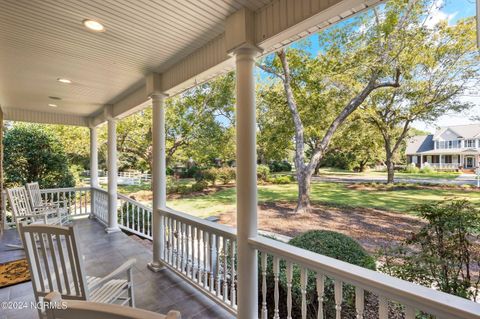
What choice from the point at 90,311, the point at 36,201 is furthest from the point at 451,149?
the point at 36,201

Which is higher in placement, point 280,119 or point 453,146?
point 280,119

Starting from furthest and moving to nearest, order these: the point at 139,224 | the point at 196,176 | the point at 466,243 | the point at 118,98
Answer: the point at 196,176 → the point at 139,224 → the point at 118,98 → the point at 466,243

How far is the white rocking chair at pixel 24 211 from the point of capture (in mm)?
4039

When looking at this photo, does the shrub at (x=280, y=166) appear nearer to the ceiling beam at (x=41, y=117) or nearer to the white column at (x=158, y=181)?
the white column at (x=158, y=181)

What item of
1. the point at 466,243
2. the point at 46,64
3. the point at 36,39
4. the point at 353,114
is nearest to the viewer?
the point at 466,243

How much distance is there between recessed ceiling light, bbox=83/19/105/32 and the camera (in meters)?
2.15

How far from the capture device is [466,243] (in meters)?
1.87

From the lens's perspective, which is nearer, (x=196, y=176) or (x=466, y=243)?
(x=466, y=243)

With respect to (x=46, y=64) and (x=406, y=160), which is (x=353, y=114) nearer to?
(x=406, y=160)

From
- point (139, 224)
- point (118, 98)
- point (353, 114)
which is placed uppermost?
point (118, 98)

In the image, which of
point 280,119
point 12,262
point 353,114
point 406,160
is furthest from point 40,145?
point 406,160

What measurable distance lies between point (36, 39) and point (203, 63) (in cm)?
171

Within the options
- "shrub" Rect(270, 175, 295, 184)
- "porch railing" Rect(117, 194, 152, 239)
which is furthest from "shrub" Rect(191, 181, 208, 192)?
"porch railing" Rect(117, 194, 152, 239)

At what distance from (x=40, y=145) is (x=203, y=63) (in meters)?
7.07
